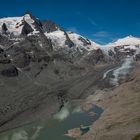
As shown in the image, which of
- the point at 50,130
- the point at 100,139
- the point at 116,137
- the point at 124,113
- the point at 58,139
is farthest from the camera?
the point at 50,130

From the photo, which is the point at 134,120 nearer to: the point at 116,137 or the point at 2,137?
the point at 116,137

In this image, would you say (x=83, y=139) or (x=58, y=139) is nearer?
(x=83, y=139)

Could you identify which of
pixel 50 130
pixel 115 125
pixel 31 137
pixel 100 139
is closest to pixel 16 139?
pixel 31 137

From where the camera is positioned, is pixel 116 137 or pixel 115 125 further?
pixel 115 125

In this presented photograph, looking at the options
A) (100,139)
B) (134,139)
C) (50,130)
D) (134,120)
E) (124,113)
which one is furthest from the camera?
(50,130)

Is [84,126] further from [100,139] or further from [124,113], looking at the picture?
[100,139]

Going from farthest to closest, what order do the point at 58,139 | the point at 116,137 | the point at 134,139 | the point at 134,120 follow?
the point at 58,139
the point at 134,120
the point at 116,137
the point at 134,139

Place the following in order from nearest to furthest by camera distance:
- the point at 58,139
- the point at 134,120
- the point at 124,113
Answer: the point at 134,120 → the point at 58,139 → the point at 124,113

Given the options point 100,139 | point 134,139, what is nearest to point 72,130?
point 100,139
